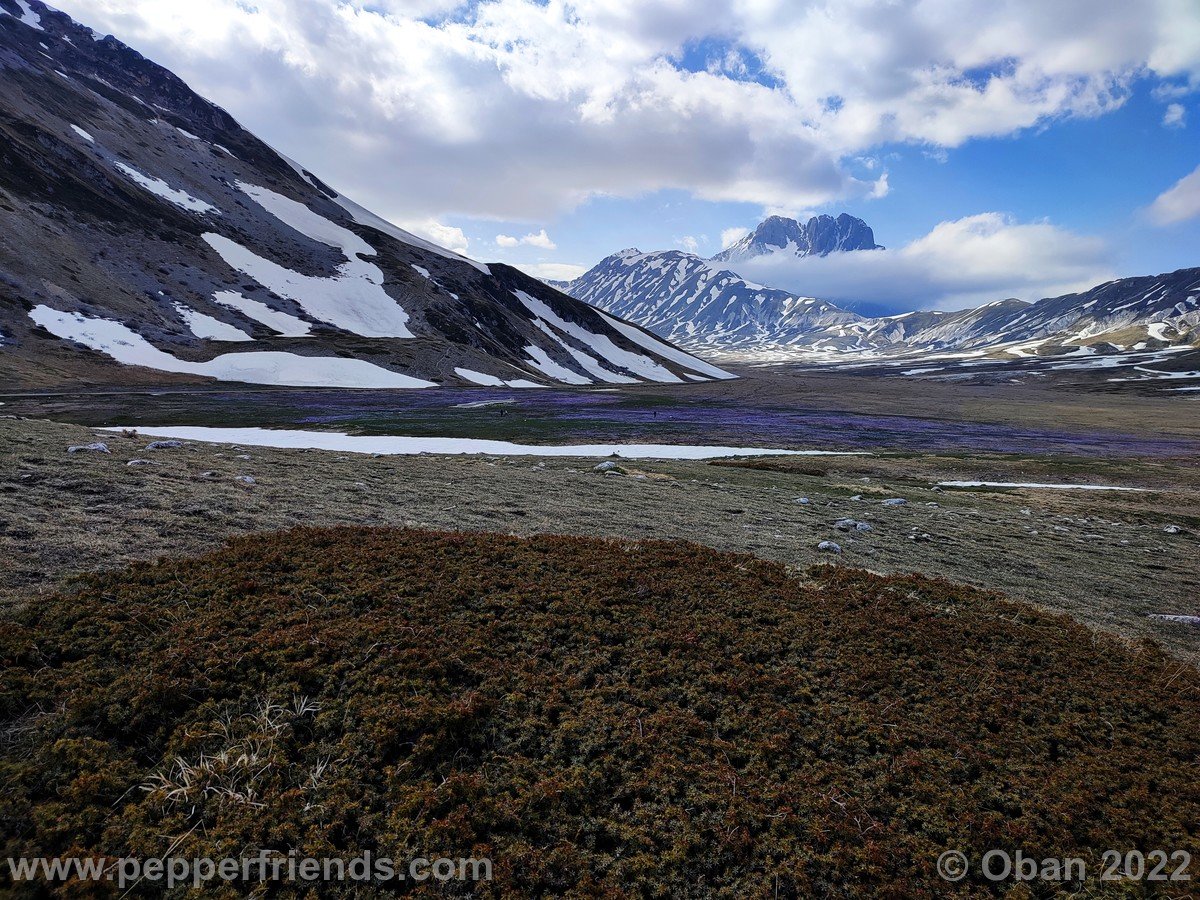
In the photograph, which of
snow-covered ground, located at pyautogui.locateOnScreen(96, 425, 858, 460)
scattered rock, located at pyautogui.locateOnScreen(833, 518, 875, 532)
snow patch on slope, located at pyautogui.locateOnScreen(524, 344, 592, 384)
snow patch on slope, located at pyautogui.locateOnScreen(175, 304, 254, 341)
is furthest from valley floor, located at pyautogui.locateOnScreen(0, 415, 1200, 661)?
snow patch on slope, located at pyautogui.locateOnScreen(524, 344, 592, 384)

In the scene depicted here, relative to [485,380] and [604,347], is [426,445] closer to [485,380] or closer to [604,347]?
[485,380]

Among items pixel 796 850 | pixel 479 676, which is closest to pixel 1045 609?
pixel 796 850

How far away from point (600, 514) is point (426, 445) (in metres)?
26.0

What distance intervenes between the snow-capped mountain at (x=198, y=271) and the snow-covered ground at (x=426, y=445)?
42.4 metres

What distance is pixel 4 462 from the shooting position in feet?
44.7

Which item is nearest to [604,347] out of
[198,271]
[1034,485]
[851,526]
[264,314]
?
[264,314]

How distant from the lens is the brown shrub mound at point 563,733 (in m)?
5.26

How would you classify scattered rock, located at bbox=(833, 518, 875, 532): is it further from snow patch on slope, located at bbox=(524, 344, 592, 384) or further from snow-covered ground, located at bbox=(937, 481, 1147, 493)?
snow patch on slope, located at bbox=(524, 344, 592, 384)

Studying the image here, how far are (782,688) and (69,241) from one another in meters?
133

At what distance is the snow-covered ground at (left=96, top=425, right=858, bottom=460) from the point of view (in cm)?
3794

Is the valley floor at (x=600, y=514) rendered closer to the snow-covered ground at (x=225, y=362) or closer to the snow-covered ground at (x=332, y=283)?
the snow-covered ground at (x=225, y=362)

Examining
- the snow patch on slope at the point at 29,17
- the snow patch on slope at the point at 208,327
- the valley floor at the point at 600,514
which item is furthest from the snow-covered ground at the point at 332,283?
the valley floor at the point at 600,514

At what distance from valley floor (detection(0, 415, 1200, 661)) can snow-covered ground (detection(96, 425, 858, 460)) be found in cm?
798

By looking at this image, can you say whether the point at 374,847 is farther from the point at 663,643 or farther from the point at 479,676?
the point at 663,643
